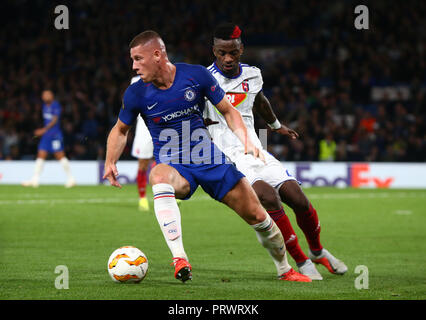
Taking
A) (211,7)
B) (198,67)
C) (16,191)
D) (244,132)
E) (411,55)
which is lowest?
(16,191)

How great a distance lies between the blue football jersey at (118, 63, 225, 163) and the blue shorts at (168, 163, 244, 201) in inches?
3.5

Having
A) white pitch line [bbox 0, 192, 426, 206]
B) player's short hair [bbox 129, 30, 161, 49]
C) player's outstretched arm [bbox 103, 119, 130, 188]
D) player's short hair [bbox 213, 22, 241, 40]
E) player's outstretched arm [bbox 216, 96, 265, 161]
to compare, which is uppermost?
player's short hair [bbox 213, 22, 241, 40]

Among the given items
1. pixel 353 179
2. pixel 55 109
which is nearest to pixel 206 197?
pixel 55 109

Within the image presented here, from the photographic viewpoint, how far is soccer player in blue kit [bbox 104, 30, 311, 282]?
6.17 meters

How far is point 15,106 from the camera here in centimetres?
2439

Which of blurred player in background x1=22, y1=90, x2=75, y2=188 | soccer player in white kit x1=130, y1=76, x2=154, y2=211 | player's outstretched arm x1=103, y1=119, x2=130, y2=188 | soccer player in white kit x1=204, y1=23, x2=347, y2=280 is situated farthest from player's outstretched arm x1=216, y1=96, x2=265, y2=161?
blurred player in background x1=22, y1=90, x2=75, y2=188

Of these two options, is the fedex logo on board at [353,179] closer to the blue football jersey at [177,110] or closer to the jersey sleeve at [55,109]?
the jersey sleeve at [55,109]

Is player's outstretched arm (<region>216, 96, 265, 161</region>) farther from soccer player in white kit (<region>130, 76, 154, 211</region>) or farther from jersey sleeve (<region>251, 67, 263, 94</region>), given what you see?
soccer player in white kit (<region>130, 76, 154, 211</region>)

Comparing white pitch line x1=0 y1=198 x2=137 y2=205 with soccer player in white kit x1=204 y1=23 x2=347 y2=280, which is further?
white pitch line x1=0 y1=198 x2=137 y2=205

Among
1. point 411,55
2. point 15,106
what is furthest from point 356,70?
point 15,106

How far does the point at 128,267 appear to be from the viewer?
614 centimetres

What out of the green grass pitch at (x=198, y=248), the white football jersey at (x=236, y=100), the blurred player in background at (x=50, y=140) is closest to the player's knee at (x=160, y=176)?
the green grass pitch at (x=198, y=248)
